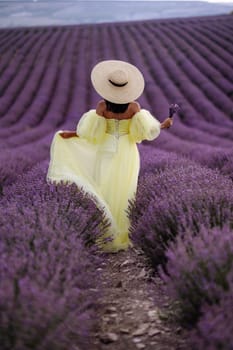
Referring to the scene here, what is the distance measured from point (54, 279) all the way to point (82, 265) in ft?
1.10

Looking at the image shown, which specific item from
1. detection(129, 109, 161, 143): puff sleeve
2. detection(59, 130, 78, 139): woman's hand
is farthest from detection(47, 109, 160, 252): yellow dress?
detection(59, 130, 78, 139): woman's hand

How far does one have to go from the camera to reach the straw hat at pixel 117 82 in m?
3.74

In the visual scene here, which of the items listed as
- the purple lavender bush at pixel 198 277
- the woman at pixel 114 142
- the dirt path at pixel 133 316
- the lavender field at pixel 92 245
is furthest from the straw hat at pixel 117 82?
the purple lavender bush at pixel 198 277

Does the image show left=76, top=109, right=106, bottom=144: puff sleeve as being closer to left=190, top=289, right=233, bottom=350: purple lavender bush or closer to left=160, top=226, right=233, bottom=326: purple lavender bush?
left=160, top=226, right=233, bottom=326: purple lavender bush

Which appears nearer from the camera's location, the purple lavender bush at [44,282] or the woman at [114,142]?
the purple lavender bush at [44,282]

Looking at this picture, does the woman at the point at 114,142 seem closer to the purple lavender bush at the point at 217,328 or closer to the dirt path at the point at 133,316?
the dirt path at the point at 133,316

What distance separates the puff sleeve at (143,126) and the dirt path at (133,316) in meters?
1.00

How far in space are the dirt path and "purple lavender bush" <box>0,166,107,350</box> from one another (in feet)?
0.39

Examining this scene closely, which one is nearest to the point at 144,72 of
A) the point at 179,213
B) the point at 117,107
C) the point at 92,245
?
the point at 117,107

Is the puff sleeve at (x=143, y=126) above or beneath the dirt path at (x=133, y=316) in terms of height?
above

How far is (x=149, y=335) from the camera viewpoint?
2.17 metres

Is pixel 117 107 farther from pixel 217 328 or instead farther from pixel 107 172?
pixel 217 328

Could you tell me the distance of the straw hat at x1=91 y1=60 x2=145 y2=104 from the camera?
147 inches

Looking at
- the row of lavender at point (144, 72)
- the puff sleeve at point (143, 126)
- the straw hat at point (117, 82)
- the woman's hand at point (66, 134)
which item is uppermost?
the row of lavender at point (144, 72)
